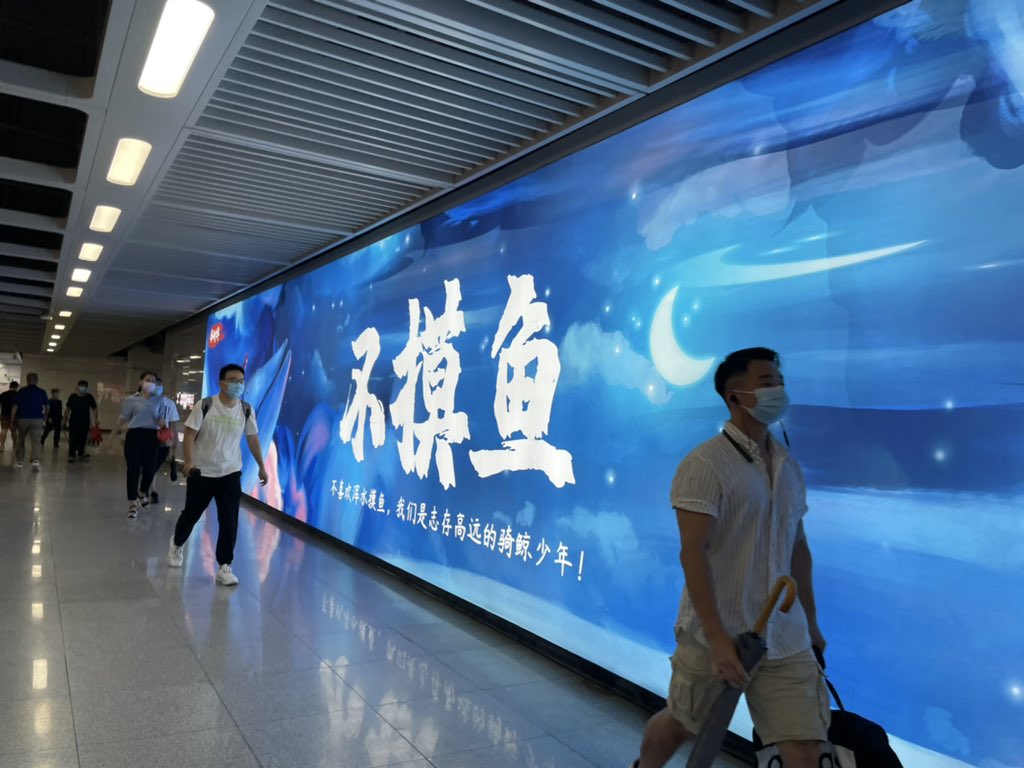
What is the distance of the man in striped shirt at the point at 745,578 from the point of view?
185 cm

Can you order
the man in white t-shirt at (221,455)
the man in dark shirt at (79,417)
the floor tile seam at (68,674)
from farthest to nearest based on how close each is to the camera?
1. the man in dark shirt at (79,417)
2. the man in white t-shirt at (221,455)
3. the floor tile seam at (68,674)

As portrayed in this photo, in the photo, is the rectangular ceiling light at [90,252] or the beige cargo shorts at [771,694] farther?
the rectangular ceiling light at [90,252]

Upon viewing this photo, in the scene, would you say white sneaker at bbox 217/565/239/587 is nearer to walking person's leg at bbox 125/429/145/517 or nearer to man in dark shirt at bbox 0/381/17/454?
walking person's leg at bbox 125/429/145/517

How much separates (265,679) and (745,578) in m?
2.30

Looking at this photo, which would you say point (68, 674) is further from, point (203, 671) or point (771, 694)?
point (771, 694)

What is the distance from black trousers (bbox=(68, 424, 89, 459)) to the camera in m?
13.4

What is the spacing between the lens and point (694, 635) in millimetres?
1990

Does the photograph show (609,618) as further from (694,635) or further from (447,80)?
(447,80)

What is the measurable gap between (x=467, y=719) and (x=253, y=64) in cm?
299

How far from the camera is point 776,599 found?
1.82 metres

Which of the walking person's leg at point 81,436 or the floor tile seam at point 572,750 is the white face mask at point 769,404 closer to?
the floor tile seam at point 572,750

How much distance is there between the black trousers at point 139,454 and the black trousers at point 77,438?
6651 mm

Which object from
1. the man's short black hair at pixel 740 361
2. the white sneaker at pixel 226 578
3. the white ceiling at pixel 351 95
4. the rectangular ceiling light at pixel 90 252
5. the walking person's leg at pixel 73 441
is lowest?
the white sneaker at pixel 226 578

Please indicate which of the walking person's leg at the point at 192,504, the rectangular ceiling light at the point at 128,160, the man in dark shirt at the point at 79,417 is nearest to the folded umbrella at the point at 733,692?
the walking person's leg at the point at 192,504
